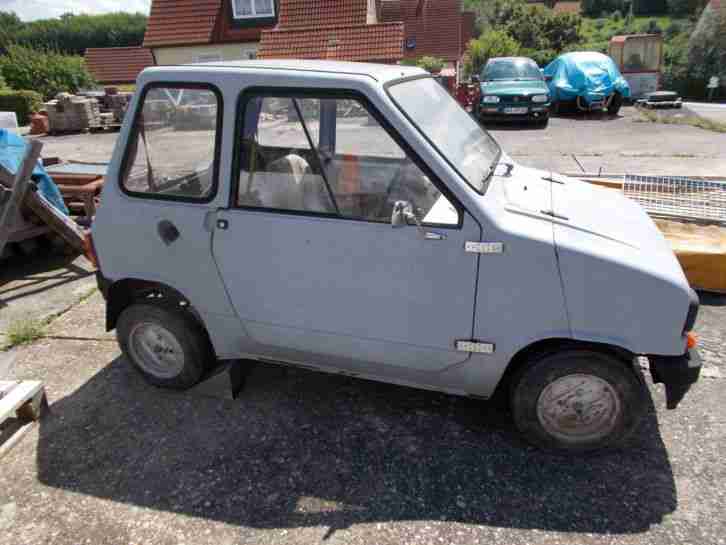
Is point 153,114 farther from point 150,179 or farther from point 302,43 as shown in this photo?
point 302,43

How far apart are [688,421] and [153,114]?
12.1ft

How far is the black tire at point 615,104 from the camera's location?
1551 centimetres

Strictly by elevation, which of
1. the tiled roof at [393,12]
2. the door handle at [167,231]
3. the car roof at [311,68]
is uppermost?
the tiled roof at [393,12]

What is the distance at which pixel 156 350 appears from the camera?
3.47 metres

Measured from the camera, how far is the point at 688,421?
10.1 ft

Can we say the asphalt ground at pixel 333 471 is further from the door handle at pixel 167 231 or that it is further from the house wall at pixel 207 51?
the house wall at pixel 207 51

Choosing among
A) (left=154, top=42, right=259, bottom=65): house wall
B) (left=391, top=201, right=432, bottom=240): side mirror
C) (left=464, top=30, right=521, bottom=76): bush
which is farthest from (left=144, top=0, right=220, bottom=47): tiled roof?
(left=391, top=201, right=432, bottom=240): side mirror

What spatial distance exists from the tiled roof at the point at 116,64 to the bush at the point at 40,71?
525 cm

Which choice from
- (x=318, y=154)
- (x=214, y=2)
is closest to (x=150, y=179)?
(x=318, y=154)

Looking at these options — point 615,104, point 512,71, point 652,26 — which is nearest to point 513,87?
point 512,71

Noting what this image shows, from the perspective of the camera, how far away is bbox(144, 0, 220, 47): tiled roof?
2496 cm

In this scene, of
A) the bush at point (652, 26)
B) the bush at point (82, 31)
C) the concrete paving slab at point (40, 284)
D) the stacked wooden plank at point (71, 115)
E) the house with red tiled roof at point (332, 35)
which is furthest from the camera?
the bush at point (82, 31)

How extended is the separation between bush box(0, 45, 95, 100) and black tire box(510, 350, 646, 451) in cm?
2922

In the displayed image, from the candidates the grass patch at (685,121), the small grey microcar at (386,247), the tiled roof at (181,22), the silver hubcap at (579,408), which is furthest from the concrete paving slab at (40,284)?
the tiled roof at (181,22)
